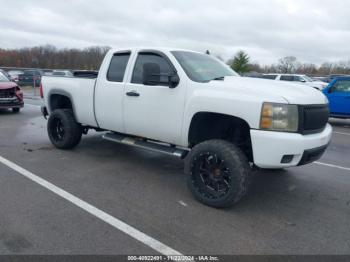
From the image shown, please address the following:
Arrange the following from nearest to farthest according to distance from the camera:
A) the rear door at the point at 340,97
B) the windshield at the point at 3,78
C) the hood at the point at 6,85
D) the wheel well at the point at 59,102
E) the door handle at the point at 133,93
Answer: the door handle at the point at 133,93 < the wheel well at the point at 59,102 < the hood at the point at 6,85 < the rear door at the point at 340,97 < the windshield at the point at 3,78

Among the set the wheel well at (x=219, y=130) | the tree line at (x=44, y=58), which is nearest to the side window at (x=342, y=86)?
the wheel well at (x=219, y=130)

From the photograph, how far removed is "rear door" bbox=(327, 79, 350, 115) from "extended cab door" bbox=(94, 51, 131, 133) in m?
9.20

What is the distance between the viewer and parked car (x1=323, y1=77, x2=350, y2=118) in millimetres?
11844

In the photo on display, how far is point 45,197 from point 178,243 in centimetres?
192

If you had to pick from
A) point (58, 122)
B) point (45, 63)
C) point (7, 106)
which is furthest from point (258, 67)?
point (58, 122)

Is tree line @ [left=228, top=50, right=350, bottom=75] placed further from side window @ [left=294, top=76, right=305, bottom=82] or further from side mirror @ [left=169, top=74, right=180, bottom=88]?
side mirror @ [left=169, top=74, right=180, bottom=88]

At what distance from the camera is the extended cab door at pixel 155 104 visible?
453 cm

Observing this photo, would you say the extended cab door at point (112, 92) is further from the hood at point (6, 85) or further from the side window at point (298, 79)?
the side window at point (298, 79)

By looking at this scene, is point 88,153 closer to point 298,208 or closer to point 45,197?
point 45,197

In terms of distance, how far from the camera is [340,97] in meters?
12.0

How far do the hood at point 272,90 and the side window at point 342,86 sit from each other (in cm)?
879

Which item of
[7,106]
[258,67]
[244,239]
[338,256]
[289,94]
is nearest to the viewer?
[338,256]

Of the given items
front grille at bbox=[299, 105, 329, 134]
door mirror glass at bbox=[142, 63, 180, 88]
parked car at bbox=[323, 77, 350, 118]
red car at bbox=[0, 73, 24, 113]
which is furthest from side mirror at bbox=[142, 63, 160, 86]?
parked car at bbox=[323, 77, 350, 118]

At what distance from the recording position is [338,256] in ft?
10.2
